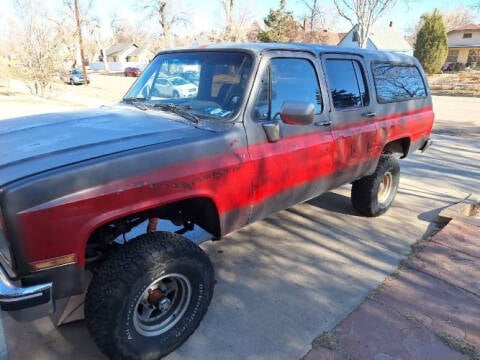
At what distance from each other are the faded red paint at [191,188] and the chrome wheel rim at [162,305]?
1.68 ft

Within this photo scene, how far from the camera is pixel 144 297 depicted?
98.8 inches

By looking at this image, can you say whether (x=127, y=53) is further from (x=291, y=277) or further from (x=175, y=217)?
(x=175, y=217)

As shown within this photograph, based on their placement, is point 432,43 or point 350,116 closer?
point 350,116

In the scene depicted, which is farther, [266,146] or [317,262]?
[317,262]

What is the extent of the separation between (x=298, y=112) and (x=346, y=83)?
1426 mm

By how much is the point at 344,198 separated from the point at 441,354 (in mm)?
3113

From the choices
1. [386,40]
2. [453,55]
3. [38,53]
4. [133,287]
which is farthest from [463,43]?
[133,287]

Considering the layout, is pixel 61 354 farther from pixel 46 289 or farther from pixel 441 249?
pixel 441 249

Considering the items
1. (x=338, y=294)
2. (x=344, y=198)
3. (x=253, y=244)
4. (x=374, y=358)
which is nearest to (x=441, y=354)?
(x=374, y=358)

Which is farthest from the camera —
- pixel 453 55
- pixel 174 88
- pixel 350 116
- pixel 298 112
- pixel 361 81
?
pixel 453 55

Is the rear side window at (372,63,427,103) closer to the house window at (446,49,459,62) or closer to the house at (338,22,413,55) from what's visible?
the house at (338,22,413,55)

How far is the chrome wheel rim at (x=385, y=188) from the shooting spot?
5.08 m

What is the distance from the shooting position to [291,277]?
361 centimetres

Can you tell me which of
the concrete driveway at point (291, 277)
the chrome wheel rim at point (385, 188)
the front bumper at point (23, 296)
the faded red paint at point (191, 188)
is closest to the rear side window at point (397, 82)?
the faded red paint at point (191, 188)
